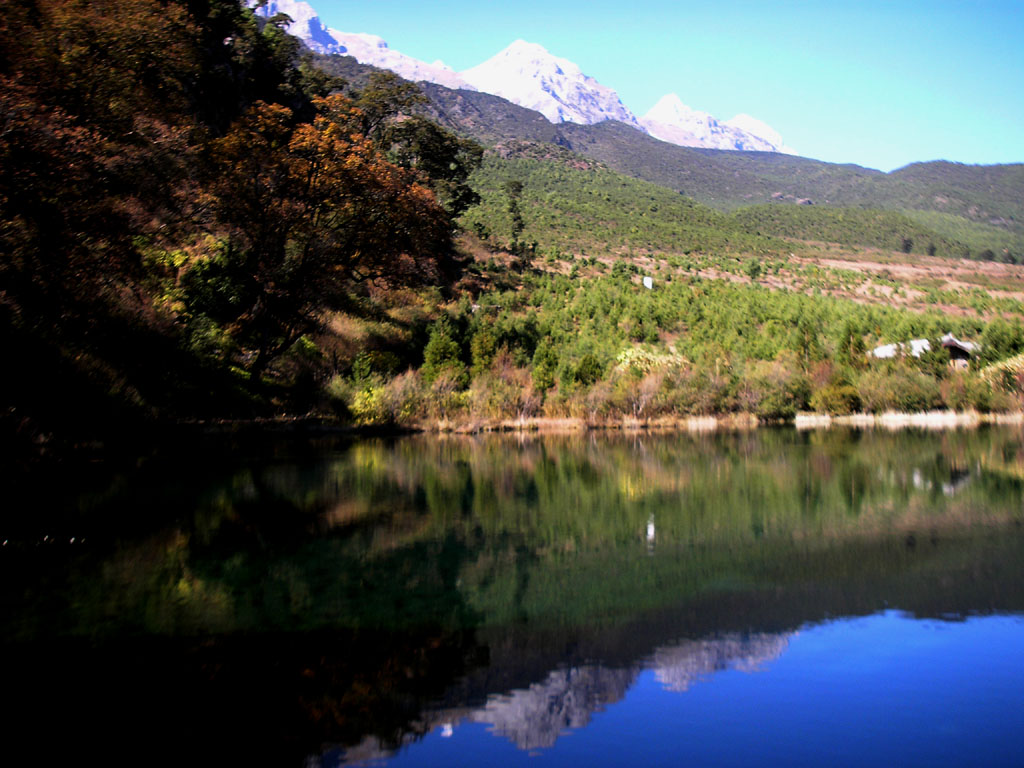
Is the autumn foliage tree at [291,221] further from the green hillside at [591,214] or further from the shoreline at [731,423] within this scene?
the green hillside at [591,214]

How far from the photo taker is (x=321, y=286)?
23203 mm

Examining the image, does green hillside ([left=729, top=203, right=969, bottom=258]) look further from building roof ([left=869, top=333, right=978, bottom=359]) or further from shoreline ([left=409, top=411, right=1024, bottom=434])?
shoreline ([left=409, top=411, right=1024, bottom=434])

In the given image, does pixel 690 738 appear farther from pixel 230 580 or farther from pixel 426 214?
pixel 426 214

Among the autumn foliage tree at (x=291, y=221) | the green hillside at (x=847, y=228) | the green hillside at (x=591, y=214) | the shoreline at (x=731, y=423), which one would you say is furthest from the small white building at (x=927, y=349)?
the green hillside at (x=847, y=228)

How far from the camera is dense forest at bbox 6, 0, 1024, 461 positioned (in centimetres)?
1232

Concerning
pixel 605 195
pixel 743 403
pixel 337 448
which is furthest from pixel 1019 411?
pixel 605 195

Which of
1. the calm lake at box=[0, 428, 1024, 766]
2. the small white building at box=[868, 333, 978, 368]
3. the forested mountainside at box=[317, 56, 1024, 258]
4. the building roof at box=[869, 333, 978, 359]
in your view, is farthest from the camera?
the forested mountainside at box=[317, 56, 1024, 258]

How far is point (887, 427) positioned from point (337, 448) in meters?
17.6

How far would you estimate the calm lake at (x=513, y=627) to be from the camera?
372cm

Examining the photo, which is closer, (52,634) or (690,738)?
(690,738)

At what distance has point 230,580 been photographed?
628 centimetres

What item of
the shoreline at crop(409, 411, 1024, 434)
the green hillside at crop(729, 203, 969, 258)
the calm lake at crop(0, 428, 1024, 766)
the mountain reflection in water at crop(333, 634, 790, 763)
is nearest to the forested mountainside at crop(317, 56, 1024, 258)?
the green hillside at crop(729, 203, 969, 258)

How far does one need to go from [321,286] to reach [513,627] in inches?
763

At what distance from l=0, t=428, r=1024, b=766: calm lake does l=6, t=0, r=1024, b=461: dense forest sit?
406cm
